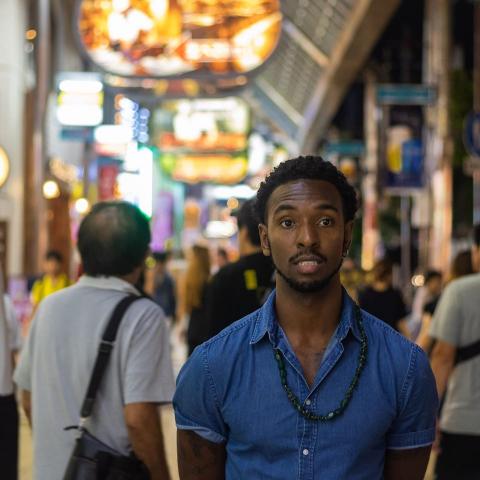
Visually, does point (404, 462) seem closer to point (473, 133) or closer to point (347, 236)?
point (347, 236)

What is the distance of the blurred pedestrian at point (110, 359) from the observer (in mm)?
4410

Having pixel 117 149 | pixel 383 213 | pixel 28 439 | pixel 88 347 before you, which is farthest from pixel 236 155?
pixel 88 347

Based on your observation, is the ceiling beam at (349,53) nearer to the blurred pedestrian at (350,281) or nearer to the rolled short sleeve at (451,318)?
the blurred pedestrian at (350,281)

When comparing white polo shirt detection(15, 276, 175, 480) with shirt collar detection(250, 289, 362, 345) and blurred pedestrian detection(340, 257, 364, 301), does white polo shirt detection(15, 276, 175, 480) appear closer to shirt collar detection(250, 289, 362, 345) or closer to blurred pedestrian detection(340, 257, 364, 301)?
shirt collar detection(250, 289, 362, 345)

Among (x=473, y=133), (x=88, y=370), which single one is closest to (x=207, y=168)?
(x=473, y=133)

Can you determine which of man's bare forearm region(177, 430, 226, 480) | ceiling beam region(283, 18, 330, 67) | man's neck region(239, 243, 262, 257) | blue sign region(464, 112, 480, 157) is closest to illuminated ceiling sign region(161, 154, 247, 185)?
ceiling beam region(283, 18, 330, 67)

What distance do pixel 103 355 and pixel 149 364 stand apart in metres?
0.16

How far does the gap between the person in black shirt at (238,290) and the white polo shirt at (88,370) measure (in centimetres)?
181

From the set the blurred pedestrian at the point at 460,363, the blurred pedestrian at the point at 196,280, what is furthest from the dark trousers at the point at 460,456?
the blurred pedestrian at the point at 196,280

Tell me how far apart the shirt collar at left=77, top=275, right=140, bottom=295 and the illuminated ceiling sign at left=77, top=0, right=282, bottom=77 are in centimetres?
1095

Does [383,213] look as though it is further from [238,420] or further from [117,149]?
[238,420]

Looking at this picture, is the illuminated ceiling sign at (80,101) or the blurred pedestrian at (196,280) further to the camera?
the illuminated ceiling sign at (80,101)

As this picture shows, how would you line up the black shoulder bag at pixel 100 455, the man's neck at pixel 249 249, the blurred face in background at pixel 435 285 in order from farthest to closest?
the blurred face in background at pixel 435 285
the man's neck at pixel 249 249
the black shoulder bag at pixel 100 455

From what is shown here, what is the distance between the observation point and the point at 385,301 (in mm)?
12125
